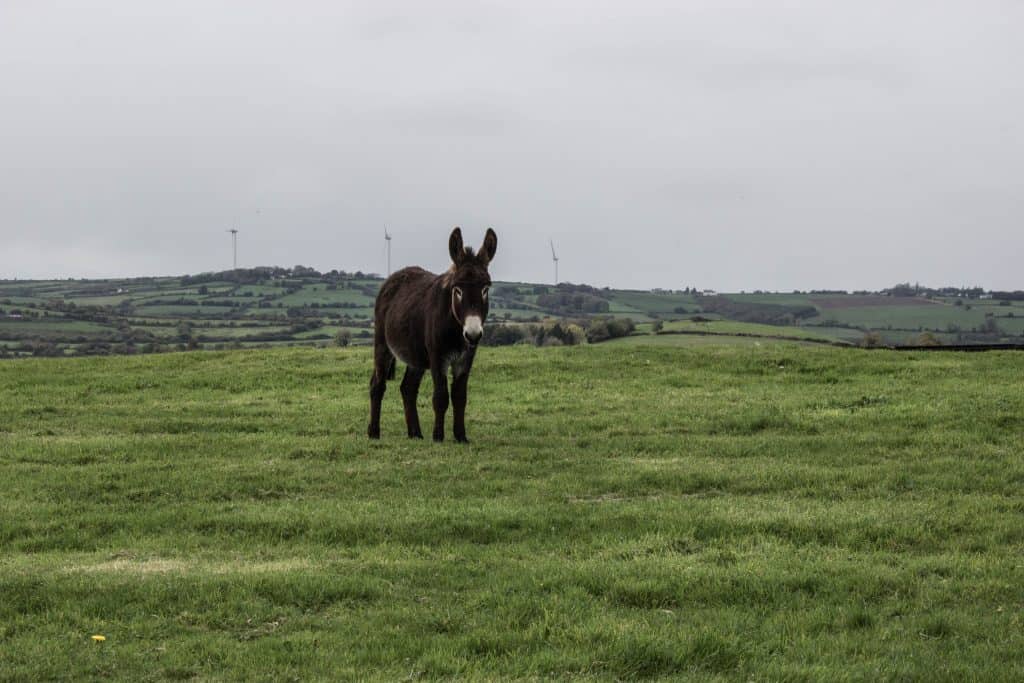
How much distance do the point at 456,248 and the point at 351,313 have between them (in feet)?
222

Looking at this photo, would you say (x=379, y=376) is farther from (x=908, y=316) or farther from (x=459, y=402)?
(x=908, y=316)

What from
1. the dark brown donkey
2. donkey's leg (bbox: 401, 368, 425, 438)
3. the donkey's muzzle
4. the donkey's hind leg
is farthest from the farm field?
the donkey's muzzle

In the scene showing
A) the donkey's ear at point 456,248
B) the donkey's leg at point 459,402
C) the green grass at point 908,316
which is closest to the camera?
the donkey's ear at point 456,248

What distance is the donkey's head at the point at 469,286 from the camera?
15852 millimetres

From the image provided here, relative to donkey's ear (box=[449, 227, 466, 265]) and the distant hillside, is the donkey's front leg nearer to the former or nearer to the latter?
donkey's ear (box=[449, 227, 466, 265])

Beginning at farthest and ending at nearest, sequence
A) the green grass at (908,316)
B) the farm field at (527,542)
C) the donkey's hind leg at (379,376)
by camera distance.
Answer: the green grass at (908,316) → the donkey's hind leg at (379,376) → the farm field at (527,542)

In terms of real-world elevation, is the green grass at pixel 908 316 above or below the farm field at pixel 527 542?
above

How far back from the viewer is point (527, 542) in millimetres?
10641

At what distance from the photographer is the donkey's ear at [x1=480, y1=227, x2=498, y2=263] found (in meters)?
16.8

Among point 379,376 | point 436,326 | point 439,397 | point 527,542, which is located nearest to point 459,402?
point 439,397

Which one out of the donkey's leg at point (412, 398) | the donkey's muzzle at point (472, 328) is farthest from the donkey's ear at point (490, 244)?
the donkey's leg at point (412, 398)

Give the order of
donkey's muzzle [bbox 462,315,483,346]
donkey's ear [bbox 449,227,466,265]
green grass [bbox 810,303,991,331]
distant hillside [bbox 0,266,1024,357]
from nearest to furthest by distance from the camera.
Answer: donkey's muzzle [bbox 462,315,483,346]
donkey's ear [bbox 449,227,466,265]
distant hillside [bbox 0,266,1024,357]
green grass [bbox 810,303,991,331]

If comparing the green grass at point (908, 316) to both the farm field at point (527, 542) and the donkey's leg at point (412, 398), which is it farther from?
the donkey's leg at point (412, 398)

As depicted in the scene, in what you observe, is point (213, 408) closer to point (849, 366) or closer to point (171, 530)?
point (171, 530)
